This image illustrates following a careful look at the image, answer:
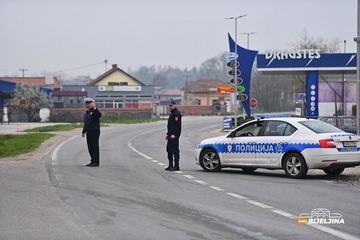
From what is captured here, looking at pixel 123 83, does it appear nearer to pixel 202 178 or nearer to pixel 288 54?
pixel 288 54

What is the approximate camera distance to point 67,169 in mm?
17688

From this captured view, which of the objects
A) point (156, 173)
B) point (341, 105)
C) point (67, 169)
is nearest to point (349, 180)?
point (156, 173)

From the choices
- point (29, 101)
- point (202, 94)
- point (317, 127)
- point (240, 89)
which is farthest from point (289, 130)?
point (202, 94)

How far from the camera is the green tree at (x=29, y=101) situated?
8031 centimetres

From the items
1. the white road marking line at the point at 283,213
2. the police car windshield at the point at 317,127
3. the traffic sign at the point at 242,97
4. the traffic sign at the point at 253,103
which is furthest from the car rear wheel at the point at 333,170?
the traffic sign at the point at 253,103

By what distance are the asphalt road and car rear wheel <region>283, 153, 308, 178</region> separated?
0.73ft

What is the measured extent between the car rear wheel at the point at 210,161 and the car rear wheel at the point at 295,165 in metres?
2.16

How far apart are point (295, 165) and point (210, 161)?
2.65 metres

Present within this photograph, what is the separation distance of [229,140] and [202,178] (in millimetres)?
1676

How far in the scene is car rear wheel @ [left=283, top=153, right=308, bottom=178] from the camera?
1475 cm

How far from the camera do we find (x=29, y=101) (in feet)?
271

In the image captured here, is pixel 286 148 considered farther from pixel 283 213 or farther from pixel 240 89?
pixel 240 89

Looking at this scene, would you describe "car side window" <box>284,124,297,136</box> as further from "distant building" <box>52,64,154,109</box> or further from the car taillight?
"distant building" <box>52,64,154,109</box>

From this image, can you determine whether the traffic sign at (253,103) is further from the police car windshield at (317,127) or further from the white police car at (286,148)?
Result: the police car windshield at (317,127)
